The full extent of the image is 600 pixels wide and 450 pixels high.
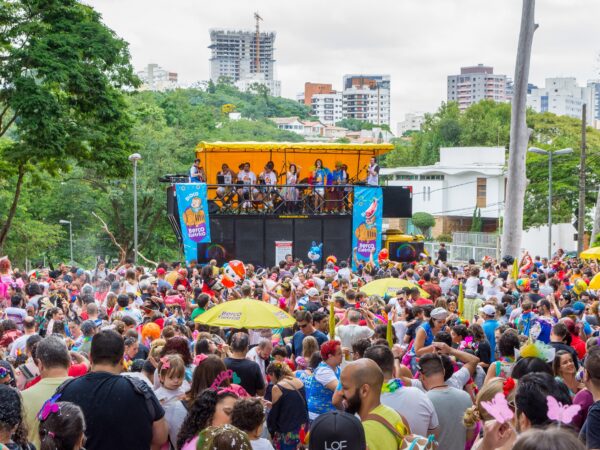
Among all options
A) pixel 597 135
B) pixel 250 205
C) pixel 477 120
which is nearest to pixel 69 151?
pixel 250 205

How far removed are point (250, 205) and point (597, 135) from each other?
198 feet

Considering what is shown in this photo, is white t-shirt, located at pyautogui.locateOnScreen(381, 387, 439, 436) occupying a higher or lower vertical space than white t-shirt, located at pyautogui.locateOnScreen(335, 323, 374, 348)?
higher

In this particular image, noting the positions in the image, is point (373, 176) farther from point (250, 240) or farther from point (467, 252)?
point (467, 252)

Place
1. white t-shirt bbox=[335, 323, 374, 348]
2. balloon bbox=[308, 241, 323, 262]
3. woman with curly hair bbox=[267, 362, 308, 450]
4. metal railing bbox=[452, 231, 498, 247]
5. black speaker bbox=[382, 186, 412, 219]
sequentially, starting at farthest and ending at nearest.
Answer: metal railing bbox=[452, 231, 498, 247] → black speaker bbox=[382, 186, 412, 219] → balloon bbox=[308, 241, 323, 262] → white t-shirt bbox=[335, 323, 374, 348] → woman with curly hair bbox=[267, 362, 308, 450]

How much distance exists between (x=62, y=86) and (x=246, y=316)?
16.6m

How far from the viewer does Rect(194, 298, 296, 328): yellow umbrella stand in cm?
1082

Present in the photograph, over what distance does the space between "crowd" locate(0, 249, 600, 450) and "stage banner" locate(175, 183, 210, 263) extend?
13987 millimetres

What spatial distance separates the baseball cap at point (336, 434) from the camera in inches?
195

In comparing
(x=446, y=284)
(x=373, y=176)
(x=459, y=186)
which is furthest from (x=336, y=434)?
(x=459, y=186)

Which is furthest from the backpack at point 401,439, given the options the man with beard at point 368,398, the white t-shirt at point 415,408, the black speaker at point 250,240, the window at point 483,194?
the window at point 483,194

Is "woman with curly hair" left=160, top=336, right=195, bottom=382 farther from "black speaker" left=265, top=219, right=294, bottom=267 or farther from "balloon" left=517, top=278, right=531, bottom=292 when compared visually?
"black speaker" left=265, top=219, right=294, bottom=267

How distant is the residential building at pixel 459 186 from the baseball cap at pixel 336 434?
239ft

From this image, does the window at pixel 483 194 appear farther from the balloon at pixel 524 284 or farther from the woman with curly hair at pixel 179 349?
the woman with curly hair at pixel 179 349

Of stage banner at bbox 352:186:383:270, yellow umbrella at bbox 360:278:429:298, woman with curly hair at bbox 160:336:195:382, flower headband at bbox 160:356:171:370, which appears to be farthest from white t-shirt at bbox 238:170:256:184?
flower headband at bbox 160:356:171:370
